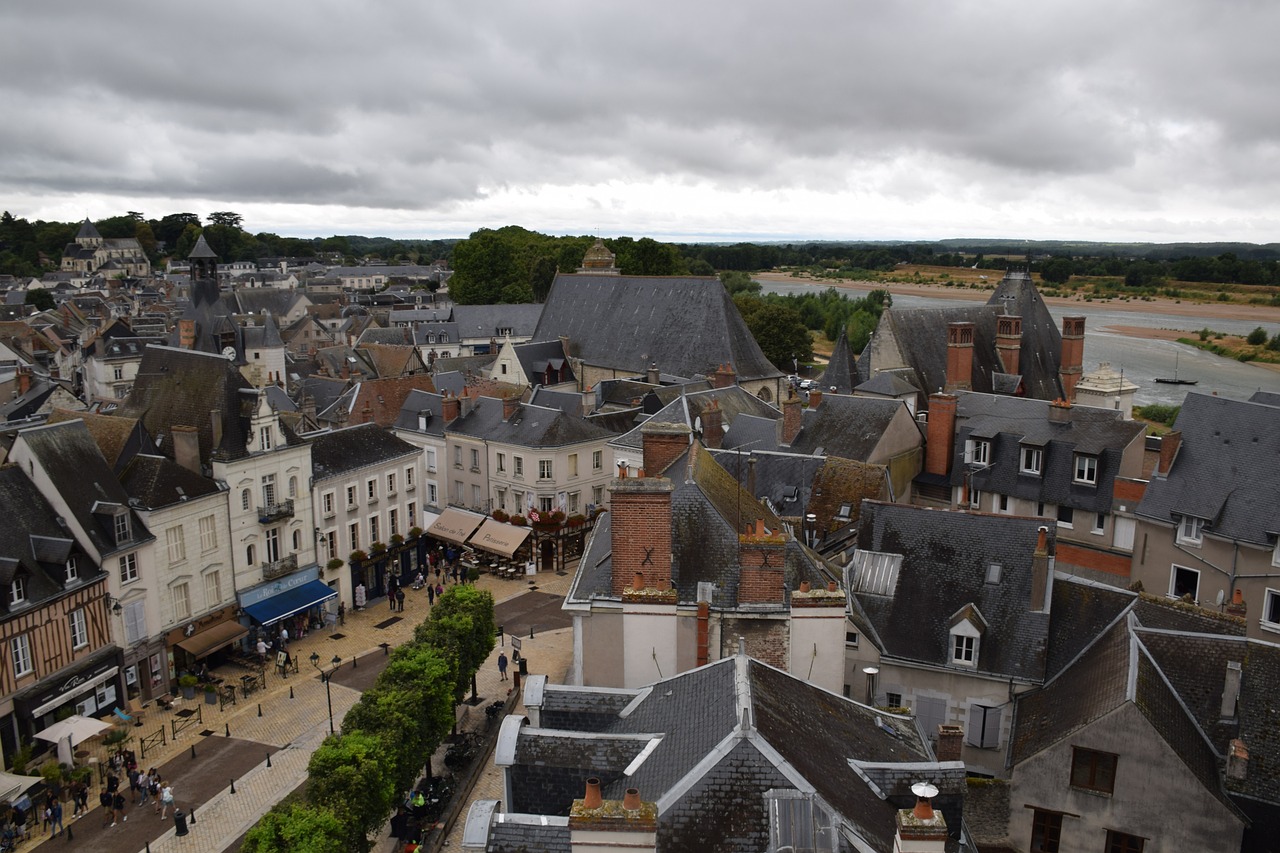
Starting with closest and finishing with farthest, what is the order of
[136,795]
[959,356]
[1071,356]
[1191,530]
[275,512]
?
1. [136,795]
2. [1191,530]
3. [275,512]
4. [959,356]
5. [1071,356]

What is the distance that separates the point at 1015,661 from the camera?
1709 cm

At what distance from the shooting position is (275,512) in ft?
94.1

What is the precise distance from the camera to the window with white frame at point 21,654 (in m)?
20.7

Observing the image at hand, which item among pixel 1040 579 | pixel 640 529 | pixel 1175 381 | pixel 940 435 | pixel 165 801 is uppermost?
pixel 640 529

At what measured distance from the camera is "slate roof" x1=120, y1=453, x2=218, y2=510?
25.1m

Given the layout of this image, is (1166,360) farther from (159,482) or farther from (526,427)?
(159,482)

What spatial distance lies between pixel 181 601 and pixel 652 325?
3463cm

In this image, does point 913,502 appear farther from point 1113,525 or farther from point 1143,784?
point 1143,784

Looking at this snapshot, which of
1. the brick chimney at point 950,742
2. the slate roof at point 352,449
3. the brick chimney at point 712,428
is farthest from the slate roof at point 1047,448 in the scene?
the slate roof at point 352,449

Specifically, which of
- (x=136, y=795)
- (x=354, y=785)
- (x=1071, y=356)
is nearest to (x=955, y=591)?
(x=354, y=785)

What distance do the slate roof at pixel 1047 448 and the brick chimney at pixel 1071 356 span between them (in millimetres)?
14979

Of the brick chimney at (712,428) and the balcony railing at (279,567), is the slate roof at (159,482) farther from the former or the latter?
the brick chimney at (712,428)

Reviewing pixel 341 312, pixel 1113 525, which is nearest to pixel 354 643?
pixel 1113 525

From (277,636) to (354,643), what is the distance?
236 centimetres
